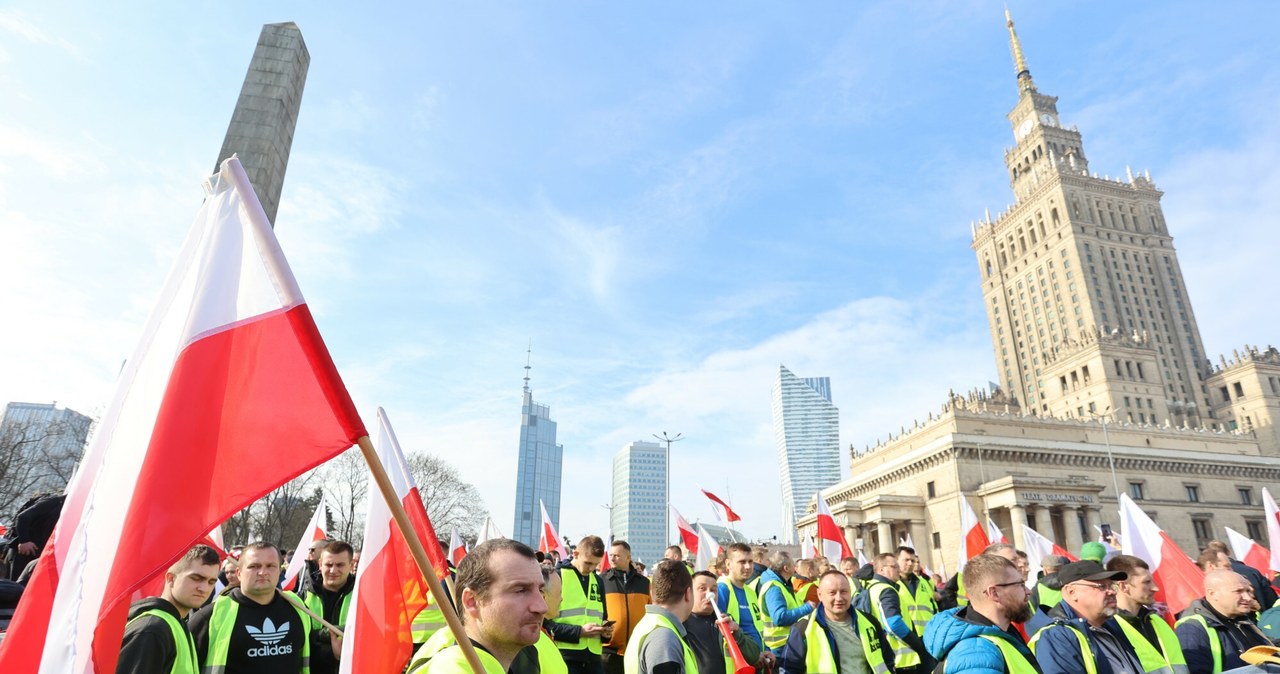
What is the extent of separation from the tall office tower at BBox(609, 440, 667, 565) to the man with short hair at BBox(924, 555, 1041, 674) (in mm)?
168441

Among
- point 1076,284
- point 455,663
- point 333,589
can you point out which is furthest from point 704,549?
point 1076,284

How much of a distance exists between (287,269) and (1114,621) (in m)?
5.47

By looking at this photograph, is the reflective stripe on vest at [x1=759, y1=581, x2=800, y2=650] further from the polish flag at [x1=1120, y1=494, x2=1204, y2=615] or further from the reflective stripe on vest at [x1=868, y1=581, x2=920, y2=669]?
the polish flag at [x1=1120, y1=494, x2=1204, y2=615]

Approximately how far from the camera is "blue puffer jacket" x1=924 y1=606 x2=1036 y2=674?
3896 mm

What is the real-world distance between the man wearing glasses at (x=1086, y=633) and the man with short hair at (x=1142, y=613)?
44cm

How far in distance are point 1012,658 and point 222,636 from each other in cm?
496

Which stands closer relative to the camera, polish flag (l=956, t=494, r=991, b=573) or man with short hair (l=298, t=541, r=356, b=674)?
man with short hair (l=298, t=541, r=356, b=674)

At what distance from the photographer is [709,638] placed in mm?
5457

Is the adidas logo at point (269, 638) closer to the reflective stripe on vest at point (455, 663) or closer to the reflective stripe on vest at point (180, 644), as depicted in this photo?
the reflective stripe on vest at point (180, 644)

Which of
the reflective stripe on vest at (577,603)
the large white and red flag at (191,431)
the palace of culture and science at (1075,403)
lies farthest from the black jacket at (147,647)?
the palace of culture and science at (1075,403)

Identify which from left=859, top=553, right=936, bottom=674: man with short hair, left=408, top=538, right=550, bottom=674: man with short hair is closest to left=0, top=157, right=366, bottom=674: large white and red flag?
left=408, top=538, right=550, bottom=674: man with short hair

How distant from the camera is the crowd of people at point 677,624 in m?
2.70

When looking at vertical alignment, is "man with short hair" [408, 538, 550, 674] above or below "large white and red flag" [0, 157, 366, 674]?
below

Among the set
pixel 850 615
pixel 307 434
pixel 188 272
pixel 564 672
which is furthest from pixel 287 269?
pixel 850 615
